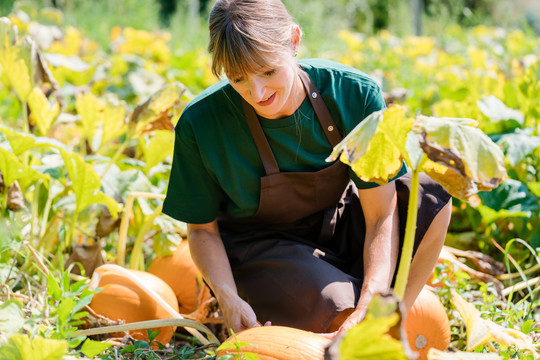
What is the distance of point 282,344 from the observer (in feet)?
4.27

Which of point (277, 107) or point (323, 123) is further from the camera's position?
point (323, 123)

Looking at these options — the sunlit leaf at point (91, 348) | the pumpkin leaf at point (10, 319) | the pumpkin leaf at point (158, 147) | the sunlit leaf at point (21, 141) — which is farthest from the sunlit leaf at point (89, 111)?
the sunlit leaf at point (91, 348)

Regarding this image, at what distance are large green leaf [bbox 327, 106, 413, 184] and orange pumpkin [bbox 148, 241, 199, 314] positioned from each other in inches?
44.1

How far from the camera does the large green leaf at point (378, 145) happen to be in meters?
A: 0.98

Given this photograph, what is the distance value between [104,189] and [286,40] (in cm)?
92

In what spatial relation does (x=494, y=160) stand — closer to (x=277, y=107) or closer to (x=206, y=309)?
(x=277, y=107)

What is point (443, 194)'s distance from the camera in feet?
5.57

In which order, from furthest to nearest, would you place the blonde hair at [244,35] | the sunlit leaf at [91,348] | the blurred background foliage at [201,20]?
1. the blurred background foliage at [201,20]
2. the blonde hair at [244,35]
3. the sunlit leaf at [91,348]

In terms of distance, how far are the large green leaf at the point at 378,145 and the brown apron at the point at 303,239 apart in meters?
0.58

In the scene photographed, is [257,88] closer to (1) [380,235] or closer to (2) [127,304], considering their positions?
(1) [380,235]

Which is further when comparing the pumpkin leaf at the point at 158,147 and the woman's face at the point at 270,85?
the pumpkin leaf at the point at 158,147

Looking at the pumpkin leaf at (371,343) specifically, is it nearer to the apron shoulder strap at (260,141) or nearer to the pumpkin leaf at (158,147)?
the apron shoulder strap at (260,141)

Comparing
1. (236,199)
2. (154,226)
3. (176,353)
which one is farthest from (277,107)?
(154,226)

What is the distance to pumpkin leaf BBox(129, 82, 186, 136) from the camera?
2133 mm
